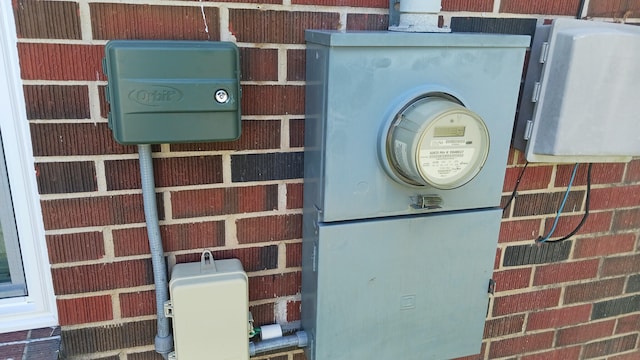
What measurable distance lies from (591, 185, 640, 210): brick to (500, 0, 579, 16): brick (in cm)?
55

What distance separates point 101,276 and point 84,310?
98 mm

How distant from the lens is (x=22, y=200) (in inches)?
43.4

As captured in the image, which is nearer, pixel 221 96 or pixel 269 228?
pixel 221 96

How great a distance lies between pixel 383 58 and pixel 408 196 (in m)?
0.32

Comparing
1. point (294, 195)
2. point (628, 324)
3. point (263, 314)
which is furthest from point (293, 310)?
point (628, 324)

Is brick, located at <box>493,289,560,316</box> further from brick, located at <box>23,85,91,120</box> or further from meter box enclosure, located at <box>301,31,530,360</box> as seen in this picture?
brick, located at <box>23,85,91,120</box>

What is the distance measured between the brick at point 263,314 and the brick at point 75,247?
0.41 metres

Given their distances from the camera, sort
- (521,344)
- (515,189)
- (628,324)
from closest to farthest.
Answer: (515,189) → (521,344) → (628,324)

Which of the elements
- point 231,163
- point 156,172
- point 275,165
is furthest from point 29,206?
point 275,165

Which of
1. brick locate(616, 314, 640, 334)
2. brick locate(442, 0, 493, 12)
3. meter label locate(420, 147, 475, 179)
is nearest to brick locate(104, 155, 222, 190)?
meter label locate(420, 147, 475, 179)

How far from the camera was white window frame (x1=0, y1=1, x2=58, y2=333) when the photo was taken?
100 centimetres

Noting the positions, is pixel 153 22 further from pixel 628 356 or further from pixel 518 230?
pixel 628 356

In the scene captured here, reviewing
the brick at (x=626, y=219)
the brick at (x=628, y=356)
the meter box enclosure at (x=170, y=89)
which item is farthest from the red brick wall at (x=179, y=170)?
the brick at (x=628, y=356)

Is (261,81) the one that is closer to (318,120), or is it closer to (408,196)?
(318,120)
